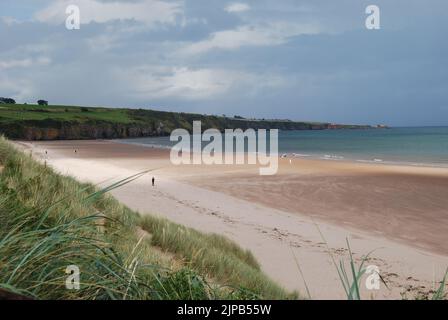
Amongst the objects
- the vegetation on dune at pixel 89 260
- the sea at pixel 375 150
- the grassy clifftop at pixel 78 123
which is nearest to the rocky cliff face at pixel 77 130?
the grassy clifftop at pixel 78 123

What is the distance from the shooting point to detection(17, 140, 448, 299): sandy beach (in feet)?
29.4

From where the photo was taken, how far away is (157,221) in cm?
795

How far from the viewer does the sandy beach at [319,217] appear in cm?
895

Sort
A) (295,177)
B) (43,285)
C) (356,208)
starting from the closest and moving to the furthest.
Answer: (43,285) → (356,208) → (295,177)

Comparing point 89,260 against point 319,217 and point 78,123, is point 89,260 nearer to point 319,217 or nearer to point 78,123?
point 319,217

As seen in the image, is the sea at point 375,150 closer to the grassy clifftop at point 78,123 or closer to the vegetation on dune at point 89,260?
the grassy clifftop at point 78,123

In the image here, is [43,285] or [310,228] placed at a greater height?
[43,285]

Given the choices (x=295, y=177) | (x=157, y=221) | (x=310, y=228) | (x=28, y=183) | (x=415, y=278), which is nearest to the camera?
(x=28, y=183)

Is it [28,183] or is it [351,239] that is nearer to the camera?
[28,183]

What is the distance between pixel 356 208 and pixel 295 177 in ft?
32.9

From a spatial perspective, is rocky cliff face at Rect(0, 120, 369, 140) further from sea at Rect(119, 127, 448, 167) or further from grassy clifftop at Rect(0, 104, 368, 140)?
sea at Rect(119, 127, 448, 167)

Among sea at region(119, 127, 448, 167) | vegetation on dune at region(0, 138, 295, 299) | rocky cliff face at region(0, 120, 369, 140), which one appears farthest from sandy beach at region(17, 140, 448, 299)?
rocky cliff face at region(0, 120, 369, 140)
